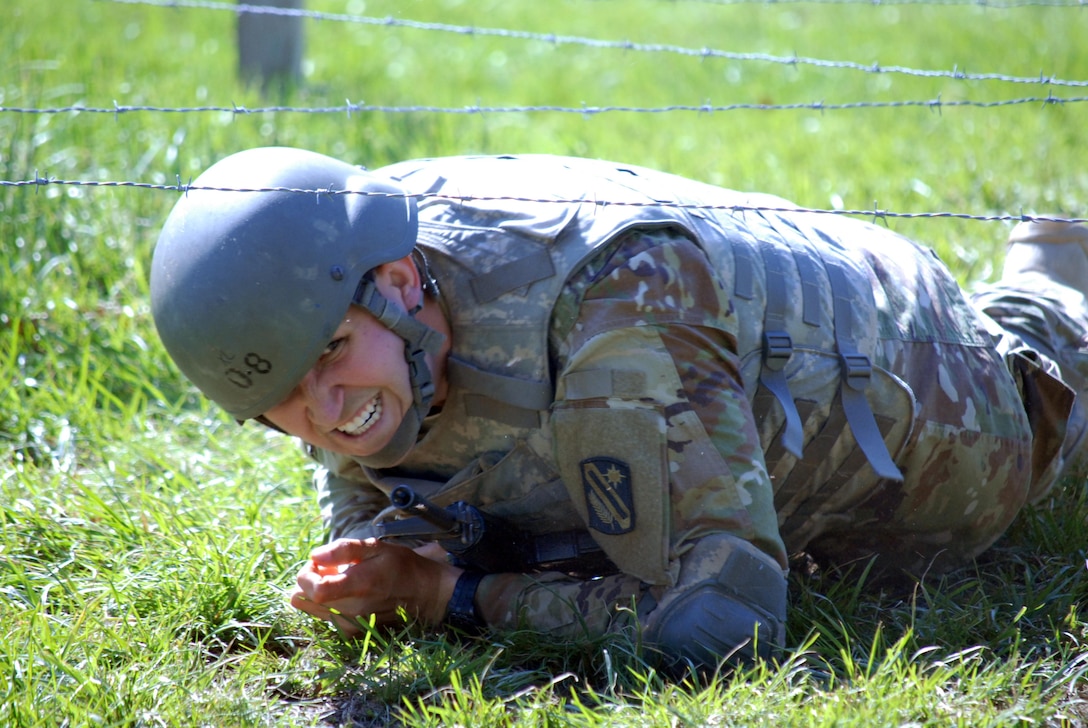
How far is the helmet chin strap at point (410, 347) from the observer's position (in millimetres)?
2453

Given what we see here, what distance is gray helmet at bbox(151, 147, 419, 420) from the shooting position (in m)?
2.37

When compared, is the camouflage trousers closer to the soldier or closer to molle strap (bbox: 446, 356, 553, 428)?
the soldier

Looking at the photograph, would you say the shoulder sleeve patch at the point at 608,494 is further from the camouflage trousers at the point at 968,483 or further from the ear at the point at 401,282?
the camouflage trousers at the point at 968,483

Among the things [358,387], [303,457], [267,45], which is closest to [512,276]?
[358,387]

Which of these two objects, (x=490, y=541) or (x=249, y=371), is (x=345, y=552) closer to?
(x=490, y=541)

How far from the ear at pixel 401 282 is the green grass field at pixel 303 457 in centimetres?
79

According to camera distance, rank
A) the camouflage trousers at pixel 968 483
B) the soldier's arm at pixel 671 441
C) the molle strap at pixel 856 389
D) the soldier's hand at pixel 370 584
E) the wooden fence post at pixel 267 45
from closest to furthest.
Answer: the soldier's arm at pixel 671 441
the molle strap at pixel 856 389
the soldier's hand at pixel 370 584
the camouflage trousers at pixel 968 483
the wooden fence post at pixel 267 45

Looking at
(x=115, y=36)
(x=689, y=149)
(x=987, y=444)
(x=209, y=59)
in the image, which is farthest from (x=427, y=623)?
(x=115, y=36)

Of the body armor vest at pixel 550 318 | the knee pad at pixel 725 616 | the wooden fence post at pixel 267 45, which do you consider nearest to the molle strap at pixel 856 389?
the body armor vest at pixel 550 318

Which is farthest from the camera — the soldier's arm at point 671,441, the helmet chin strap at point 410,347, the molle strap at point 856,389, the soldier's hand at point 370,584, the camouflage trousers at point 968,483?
the camouflage trousers at point 968,483

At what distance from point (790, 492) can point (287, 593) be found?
1.27m

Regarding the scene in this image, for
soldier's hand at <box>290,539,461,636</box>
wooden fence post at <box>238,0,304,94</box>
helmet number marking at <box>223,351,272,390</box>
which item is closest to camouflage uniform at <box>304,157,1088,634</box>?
soldier's hand at <box>290,539,461,636</box>

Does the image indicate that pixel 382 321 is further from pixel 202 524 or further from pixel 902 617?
pixel 902 617

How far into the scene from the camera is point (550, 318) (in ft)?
7.97
